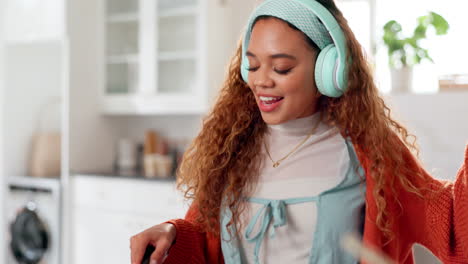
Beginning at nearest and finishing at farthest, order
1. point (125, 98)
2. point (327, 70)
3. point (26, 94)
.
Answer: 1. point (327, 70)
2. point (125, 98)
3. point (26, 94)

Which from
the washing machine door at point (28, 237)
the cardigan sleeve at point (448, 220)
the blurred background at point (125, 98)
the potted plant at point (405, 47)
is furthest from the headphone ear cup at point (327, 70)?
the washing machine door at point (28, 237)

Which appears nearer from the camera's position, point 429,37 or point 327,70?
point 327,70

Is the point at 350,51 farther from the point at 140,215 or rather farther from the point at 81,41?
the point at 81,41

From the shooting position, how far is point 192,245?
43.8 inches

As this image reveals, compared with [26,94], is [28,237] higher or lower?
lower

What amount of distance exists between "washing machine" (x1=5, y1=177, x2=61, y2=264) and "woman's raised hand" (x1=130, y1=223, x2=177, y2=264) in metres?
2.69

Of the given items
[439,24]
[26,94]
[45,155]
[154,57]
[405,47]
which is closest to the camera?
[439,24]

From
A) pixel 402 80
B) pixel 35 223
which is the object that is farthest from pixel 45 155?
pixel 402 80

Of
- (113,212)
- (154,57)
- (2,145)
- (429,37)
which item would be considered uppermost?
(429,37)

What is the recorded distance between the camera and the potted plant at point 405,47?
295 centimetres

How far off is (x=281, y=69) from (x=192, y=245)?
0.39 m

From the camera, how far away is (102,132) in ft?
12.7

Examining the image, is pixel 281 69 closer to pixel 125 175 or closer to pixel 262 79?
pixel 262 79

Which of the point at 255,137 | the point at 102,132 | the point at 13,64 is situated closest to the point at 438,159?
the point at 255,137
